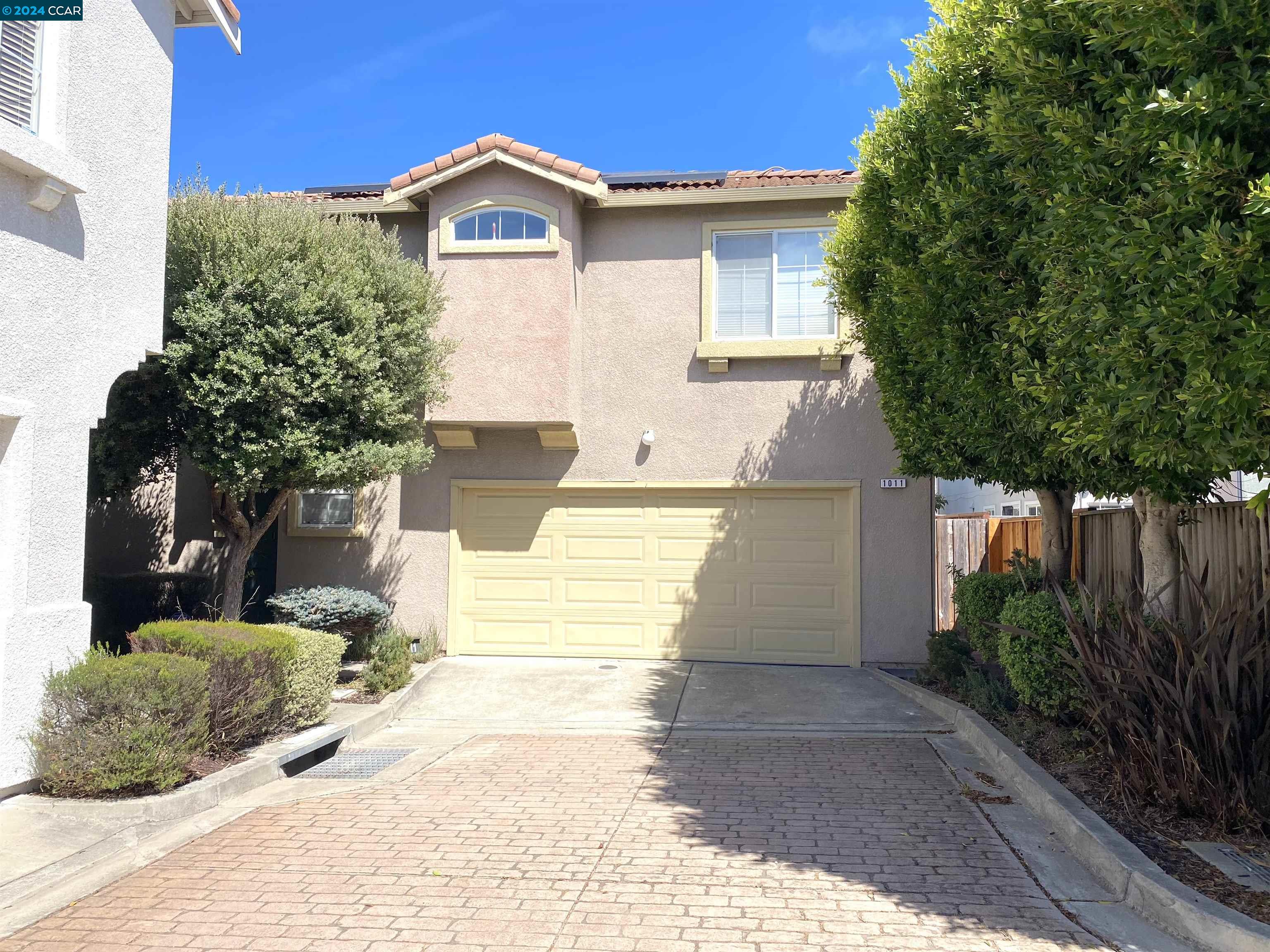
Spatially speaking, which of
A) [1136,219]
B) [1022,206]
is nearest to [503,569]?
[1022,206]

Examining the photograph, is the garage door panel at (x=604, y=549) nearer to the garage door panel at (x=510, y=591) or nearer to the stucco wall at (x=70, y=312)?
the garage door panel at (x=510, y=591)

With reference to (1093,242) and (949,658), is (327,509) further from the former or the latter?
(1093,242)

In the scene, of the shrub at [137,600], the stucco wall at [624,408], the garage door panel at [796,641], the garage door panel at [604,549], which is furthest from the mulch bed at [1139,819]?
the shrub at [137,600]

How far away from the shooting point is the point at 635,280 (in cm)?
1207

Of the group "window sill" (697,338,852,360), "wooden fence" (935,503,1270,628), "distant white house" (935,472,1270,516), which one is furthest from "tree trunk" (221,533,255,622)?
"distant white house" (935,472,1270,516)

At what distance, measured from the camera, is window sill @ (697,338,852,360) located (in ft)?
37.6

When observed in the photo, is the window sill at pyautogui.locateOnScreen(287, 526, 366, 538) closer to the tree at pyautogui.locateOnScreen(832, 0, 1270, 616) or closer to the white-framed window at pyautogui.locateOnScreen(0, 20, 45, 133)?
the white-framed window at pyautogui.locateOnScreen(0, 20, 45, 133)

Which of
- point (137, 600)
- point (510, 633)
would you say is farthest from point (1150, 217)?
point (137, 600)

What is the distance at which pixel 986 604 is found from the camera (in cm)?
912

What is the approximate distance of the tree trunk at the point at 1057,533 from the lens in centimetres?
880

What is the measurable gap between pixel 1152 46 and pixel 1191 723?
3709 mm

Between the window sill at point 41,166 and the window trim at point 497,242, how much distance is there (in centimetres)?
520

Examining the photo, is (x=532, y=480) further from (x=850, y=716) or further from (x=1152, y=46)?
(x=1152, y=46)

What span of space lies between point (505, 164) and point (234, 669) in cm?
701
